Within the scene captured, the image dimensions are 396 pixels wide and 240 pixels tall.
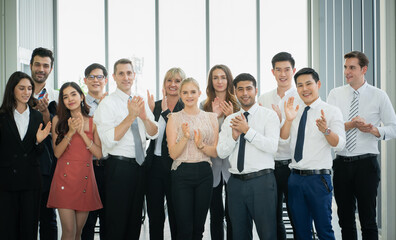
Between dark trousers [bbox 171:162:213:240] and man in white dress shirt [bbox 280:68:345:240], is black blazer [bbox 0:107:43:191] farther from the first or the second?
man in white dress shirt [bbox 280:68:345:240]

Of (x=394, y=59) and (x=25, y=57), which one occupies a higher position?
(x=25, y=57)

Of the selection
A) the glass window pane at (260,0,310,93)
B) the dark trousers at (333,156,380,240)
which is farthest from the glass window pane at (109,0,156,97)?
the dark trousers at (333,156,380,240)

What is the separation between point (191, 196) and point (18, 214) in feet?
4.54

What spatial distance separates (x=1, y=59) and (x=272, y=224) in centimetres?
452

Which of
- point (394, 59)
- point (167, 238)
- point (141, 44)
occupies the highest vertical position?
point (141, 44)

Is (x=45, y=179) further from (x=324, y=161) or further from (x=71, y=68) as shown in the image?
(x=71, y=68)

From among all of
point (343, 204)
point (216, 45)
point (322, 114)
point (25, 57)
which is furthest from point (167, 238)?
point (216, 45)

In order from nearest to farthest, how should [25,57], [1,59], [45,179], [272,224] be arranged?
[272,224] → [45,179] → [1,59] → [25,57]

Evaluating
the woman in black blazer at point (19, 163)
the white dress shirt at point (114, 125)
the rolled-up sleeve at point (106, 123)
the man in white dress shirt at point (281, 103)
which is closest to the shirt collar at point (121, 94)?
the white dress shirt at point (114, 125)

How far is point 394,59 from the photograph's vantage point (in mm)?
3895

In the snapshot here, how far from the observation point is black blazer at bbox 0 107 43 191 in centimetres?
296

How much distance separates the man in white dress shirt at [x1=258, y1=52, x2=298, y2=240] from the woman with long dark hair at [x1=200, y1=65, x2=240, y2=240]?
1.28 ft

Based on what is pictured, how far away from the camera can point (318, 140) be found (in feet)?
9.90

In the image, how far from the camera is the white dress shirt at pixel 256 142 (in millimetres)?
2915
